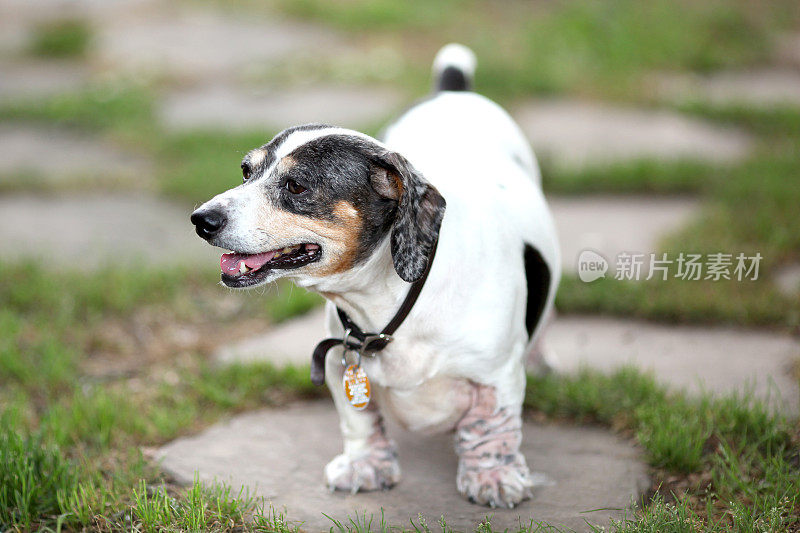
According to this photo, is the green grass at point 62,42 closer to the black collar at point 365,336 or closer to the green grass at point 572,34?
the green grass at point 572,34

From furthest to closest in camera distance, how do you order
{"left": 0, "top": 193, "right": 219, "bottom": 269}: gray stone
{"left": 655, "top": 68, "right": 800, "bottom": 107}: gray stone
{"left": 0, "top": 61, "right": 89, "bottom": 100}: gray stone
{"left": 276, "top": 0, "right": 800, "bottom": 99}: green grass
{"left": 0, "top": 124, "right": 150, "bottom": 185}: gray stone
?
1. {"left": 0, "top": 61, "right": 89, "bottom": 100}: gray stone
2. {"left": 276, "top": 0, "right": 800, "bottom": 99}: green grass
3. {"left": 655, "top": 68, "right": 800, "bottom": 107}: gray stone
4. {"left": 0, "top": 124, "right": 150, "bottom": 185}: gray stone
5. {"left": 0, "top": 193, "right": 219, "bottom": 269}: gray stone

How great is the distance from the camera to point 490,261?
2617mm

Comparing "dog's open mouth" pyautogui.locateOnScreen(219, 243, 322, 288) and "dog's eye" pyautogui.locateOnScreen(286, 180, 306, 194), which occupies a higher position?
"dog's eye" pyautogui.locateOnScreen(286, 180, 306, 194)

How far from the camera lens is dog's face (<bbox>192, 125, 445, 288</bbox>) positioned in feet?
7.89

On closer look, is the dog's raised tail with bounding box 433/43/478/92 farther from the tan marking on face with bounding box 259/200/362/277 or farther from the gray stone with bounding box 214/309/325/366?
the tan marking on face with bounding box 259/200/362/277

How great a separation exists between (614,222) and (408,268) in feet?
9.63

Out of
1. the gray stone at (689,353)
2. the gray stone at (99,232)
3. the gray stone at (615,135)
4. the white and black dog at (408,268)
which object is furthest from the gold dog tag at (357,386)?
the gray stone at (615,135)

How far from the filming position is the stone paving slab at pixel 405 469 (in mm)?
2701

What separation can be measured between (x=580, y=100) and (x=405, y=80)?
4.66 ft

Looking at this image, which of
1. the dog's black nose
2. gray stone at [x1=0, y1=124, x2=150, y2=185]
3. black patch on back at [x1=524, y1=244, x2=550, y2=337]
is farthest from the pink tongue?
gray stone at [x1=0, y1=124, x2=150, y2=185]

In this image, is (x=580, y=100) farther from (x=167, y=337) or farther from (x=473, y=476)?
(x=473, y=476)

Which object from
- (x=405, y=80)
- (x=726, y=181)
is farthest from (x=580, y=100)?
(x=726, y=181)

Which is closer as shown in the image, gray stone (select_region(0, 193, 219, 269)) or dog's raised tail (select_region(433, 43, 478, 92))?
dog's raised tail (select_region(433, 43, 478, 92))

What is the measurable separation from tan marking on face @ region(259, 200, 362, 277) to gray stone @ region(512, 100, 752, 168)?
334 cm
